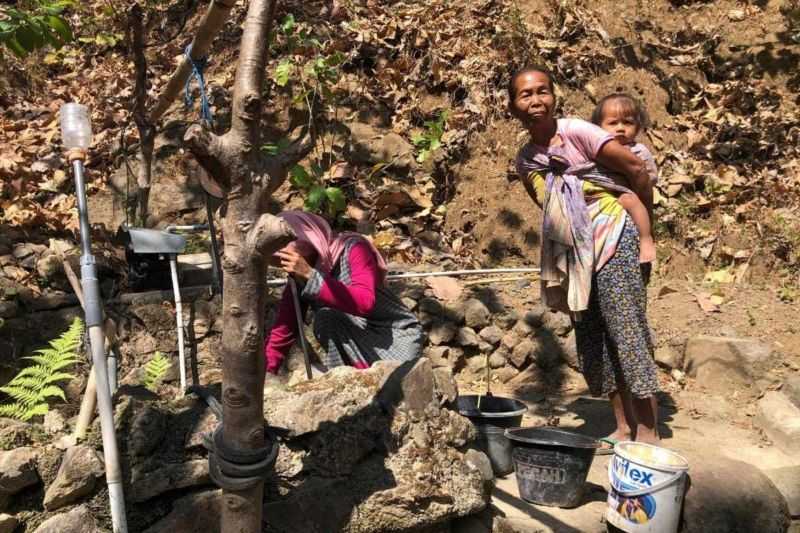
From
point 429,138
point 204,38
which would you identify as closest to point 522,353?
point 429,138

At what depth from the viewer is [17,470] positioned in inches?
88.3

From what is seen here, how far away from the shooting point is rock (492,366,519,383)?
5238 mm

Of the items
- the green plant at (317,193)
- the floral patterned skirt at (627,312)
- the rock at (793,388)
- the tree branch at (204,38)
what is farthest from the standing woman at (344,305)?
the rock at (793,388)

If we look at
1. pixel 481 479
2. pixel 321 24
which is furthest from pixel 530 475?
pixel 321 24

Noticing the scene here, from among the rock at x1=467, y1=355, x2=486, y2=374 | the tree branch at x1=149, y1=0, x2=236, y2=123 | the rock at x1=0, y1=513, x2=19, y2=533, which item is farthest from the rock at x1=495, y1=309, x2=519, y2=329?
the rock at x1=0, y1=513, x2=19, y2=533

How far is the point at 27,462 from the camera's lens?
228cm

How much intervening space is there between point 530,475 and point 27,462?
6.72 feet

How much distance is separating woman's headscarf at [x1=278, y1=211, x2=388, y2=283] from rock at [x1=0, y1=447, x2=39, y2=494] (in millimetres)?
1428

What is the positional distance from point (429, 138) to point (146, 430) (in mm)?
4569

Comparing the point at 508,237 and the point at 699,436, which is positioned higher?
the point at 508,237

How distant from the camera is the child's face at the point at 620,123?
3620mm

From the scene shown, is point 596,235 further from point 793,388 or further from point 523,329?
point 793,388

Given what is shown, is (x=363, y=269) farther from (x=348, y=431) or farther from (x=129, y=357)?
(x=129, y=357)

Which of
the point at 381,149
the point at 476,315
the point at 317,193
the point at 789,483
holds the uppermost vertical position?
the point at 381,149
